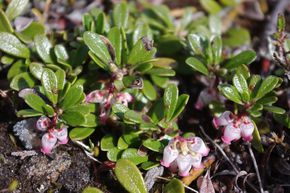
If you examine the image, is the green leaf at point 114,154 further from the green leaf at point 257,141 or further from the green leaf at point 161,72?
→ the green leaf at point 257,141

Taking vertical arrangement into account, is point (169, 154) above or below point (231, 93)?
below

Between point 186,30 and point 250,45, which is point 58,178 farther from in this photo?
point 250,45

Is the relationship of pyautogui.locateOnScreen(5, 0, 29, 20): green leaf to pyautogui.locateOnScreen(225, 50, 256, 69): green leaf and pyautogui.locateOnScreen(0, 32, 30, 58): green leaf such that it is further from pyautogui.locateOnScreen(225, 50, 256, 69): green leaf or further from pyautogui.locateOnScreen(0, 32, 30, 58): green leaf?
pyautogui.locateOnScreen(225, 50, 256, 69): green leaf

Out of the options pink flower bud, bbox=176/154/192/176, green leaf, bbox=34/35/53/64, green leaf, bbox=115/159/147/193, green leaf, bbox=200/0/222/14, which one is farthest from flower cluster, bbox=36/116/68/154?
green leaf, bbox=200/0/222/14

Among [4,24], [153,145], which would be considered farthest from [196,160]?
[4,24]

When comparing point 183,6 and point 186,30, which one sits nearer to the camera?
point 186,30

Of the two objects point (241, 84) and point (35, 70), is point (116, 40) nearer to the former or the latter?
point (35, 70)

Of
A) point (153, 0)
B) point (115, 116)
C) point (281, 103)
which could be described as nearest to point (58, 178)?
point (115, 116)
